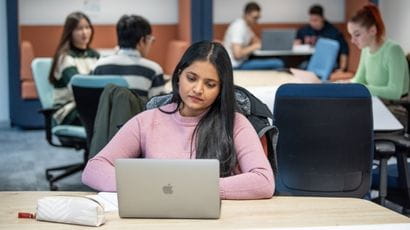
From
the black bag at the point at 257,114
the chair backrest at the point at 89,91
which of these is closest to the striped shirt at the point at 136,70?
the chair backrest at the point at 89,91

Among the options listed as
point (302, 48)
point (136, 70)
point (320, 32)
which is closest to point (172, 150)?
point (136, 70)

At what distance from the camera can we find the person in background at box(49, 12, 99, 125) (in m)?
5.29

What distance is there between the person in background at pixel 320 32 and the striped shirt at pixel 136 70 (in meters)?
4.21

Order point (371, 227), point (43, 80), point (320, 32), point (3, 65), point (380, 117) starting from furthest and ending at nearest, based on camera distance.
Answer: point (320, 32) < point (3, 65) < point (43, 80) < point (380, 117) < point (371, 227)

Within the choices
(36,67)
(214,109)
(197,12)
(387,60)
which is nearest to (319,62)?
(197,12)

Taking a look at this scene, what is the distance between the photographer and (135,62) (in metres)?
4.81

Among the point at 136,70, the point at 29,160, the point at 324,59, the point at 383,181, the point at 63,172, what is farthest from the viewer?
the point at 324,59

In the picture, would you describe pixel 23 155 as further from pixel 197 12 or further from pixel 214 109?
pixel 214 109

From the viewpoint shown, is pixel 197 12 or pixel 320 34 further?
pixel 320 34

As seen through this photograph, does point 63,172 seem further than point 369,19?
Yes

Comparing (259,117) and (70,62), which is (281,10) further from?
(259,117)

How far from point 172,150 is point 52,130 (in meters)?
2.72

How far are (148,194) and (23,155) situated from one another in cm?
469

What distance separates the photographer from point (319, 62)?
7.17 m
